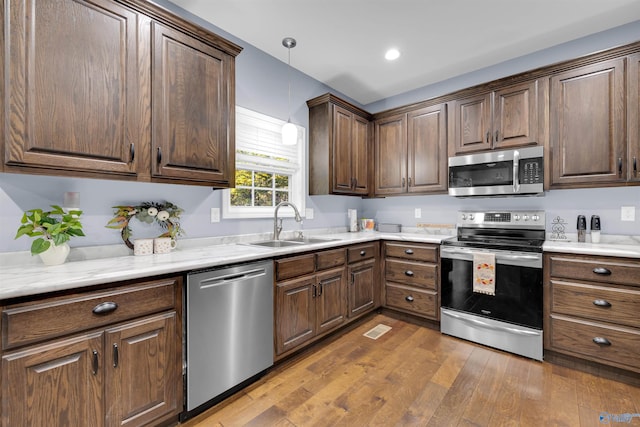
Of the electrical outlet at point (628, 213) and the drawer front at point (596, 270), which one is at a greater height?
the electrical outlet at point (628, 213)

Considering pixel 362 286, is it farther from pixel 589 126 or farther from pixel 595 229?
pixel 589 126

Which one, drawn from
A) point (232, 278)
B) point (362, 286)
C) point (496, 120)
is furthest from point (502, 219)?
point (232, 278)

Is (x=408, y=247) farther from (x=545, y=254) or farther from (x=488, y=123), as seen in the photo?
(x=488, y=123)

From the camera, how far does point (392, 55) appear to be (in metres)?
2.87

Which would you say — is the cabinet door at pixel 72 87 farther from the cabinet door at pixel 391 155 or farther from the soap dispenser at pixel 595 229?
the soap dispenser at pixel 595 229

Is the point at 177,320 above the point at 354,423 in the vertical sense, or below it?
above

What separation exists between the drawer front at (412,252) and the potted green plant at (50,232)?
2664 mm

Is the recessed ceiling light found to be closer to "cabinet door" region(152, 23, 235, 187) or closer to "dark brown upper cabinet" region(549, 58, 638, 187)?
"dark brown upper cabinet" region(549, 58, 638, 187)

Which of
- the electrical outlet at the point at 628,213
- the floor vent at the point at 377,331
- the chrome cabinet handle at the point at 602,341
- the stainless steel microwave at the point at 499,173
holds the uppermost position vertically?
the stainless steel microwave at the point at 499,173

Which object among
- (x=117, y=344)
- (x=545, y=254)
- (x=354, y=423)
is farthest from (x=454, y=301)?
(x=117, y=344)

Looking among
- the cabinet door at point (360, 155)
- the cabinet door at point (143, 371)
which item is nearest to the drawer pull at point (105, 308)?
the cabinet door at point (143, 371)

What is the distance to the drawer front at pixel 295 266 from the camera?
6.88ft

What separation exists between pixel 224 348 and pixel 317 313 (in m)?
0.89

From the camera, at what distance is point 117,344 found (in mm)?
1334
